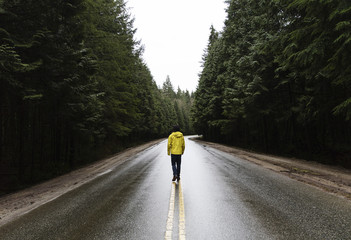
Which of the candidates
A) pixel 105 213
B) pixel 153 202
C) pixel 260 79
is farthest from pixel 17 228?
pixel 260 79

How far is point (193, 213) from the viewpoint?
4.58 metres

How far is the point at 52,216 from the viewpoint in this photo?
15.4 feet

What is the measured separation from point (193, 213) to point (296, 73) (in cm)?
1172

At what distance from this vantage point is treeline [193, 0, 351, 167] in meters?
8.02

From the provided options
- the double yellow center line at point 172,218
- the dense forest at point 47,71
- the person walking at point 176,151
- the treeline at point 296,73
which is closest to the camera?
the double yellow center line at point 172,218

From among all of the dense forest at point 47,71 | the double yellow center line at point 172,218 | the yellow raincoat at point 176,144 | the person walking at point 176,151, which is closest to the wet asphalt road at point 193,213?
the double yellow center line at point 172,218

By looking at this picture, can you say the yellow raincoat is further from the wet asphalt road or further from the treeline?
the treeline

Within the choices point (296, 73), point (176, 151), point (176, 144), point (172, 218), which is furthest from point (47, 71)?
point (296, 73)

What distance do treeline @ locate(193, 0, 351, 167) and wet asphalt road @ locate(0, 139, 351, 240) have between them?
4.59m

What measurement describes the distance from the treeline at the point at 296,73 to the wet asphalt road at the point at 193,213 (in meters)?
4.59

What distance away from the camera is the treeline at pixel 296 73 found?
26.3 feet

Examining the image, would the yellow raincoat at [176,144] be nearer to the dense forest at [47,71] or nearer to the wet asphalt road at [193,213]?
the wet asphalt road at [193,213]

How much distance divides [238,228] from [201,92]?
36009 mm

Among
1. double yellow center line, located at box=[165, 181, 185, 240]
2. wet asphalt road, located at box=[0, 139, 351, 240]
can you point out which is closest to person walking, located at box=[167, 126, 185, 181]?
wet asphalt road, located at box=[0, 139, 351, 240]
